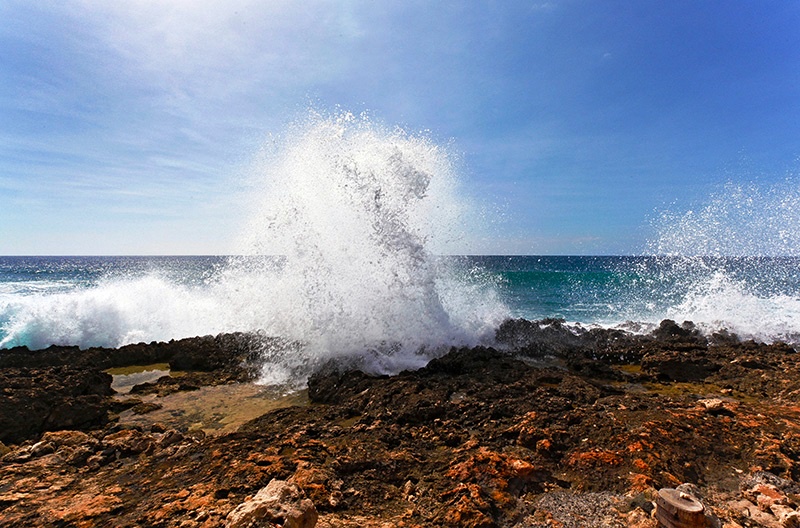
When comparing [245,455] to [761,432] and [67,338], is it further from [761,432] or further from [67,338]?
[67,338]

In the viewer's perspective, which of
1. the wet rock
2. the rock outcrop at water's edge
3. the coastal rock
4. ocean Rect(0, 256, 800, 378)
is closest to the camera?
the wet rock

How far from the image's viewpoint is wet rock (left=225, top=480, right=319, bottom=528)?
238 cm

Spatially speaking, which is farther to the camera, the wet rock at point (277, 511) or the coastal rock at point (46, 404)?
the coastal rock at point (46, 404)

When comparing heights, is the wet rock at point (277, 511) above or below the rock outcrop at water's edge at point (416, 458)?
above

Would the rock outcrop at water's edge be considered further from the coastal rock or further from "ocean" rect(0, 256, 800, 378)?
"ocean" rect(0, 256, 800, 378)

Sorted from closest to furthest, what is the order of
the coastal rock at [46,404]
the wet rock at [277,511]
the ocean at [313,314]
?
the wet rock at [277,511] < the coastal rock at [46,404] < the ocean at [313,314]

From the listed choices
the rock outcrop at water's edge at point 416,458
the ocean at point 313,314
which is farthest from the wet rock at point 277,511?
the ocean at point 313,314

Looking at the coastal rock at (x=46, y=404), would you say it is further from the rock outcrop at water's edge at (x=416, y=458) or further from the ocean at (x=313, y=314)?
the ocean at (x=313, y=314)

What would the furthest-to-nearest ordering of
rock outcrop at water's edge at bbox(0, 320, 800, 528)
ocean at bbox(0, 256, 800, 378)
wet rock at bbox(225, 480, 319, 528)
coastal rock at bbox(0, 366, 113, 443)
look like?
1. ocean at bbox(0, 256, 800, 378)
2. coastal rock at bbox(0, 366, 113, 443)
3. rock outcrop at water's edge at bbox(0, 320, 800, 528)
4. wet rock at bbox(225, 480, 319, 528)

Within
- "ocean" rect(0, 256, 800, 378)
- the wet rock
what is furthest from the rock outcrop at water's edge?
"ocean" rect(0, 256, 800, 378)

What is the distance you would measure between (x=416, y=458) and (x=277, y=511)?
2005 millimetres

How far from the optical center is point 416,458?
4.05 metres

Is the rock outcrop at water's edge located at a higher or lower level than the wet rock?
lower

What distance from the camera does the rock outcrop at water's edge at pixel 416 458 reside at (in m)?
3.02
